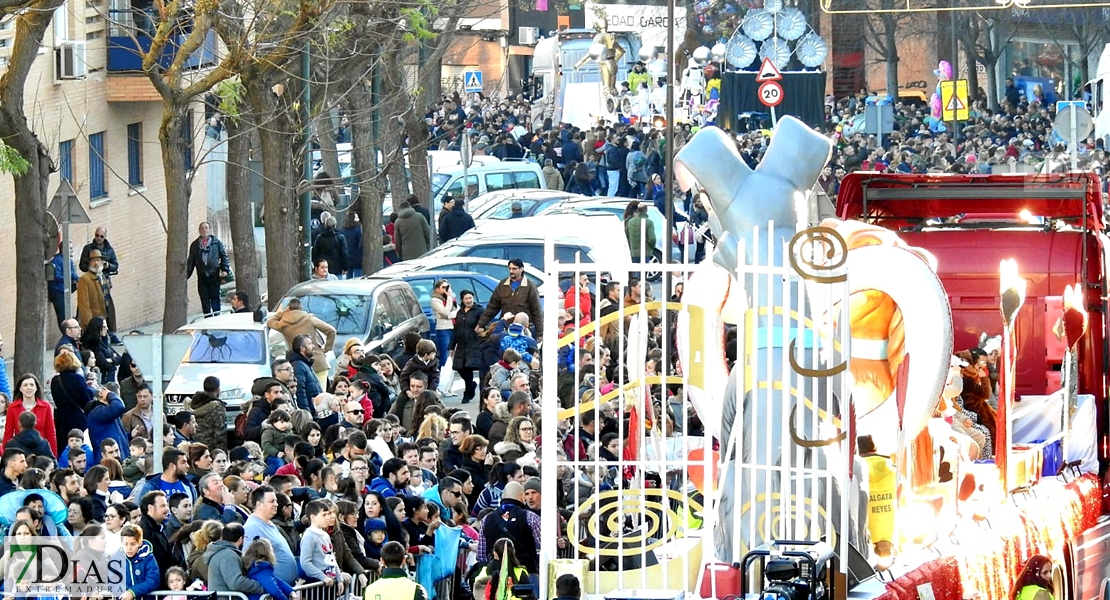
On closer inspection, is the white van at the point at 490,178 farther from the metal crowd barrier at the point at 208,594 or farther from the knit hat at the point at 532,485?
the metal crowd barrier at the point at 208,594

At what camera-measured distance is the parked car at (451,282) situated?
90.8ft

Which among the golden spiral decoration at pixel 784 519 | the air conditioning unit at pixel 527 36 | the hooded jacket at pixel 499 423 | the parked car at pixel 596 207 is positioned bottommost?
the hooded jacket at pixel 499 423

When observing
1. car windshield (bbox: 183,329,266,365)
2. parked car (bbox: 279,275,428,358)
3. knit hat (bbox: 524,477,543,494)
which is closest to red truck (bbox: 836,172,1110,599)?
knit hat (bbox: 524,477,543,494)

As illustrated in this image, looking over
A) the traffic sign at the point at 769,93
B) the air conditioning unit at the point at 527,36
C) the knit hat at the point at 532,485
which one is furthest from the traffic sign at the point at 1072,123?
the air conditioning unit at the point at 527,36

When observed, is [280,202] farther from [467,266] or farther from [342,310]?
[342,310]

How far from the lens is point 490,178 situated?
43.9 metres

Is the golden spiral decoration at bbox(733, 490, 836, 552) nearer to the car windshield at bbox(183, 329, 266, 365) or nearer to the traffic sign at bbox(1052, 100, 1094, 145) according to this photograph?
the car windshield at bbox(183, 329, 266, 365)

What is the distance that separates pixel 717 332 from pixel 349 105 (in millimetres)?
25020

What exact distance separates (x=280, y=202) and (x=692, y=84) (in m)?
27.6

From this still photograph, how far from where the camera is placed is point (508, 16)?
92750mm

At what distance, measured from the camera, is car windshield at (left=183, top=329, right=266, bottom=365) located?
2231 cm

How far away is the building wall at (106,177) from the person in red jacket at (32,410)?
36.6ft

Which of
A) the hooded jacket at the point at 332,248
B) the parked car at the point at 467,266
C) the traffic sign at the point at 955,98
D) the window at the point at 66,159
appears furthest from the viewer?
the traffic sign at the point at 955,98

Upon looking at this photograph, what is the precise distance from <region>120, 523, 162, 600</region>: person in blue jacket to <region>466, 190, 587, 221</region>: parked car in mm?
25664
